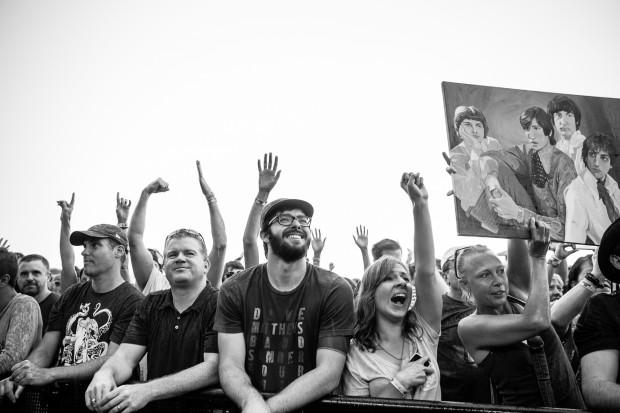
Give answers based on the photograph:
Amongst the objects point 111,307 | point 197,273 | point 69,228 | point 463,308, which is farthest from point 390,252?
point 69,228

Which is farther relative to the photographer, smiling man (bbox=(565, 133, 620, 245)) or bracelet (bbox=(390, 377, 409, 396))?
smiling man (bbox=(565, 133, 620, 245))

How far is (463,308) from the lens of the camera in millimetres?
4273

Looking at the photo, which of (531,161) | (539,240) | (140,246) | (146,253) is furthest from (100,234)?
(531,161)

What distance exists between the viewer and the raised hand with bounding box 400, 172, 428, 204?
338cm

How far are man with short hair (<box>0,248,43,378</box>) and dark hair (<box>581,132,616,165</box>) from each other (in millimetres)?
5264

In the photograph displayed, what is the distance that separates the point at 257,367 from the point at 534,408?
1.67 metres

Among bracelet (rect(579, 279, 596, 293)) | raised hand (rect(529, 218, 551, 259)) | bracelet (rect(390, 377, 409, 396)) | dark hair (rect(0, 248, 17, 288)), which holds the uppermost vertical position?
dark hair (rect(0, 248, 17, 288))

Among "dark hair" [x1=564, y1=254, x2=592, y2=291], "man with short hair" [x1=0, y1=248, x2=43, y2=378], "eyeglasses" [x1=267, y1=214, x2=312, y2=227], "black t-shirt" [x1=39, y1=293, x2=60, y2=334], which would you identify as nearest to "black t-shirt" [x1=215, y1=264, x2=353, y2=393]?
"eyeglasses" [x1=267, y1=214, x2=312, y2=227]

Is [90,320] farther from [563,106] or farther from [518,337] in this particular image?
[563,106]

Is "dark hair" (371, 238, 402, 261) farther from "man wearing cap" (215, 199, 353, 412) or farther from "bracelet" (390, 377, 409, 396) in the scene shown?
"bracelet" (390, 377, 409, 396)

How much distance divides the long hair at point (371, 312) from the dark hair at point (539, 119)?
1606mm

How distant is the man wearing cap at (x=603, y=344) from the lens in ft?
8.00

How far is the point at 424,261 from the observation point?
3273mm

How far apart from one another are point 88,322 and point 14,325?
3.13 ft
